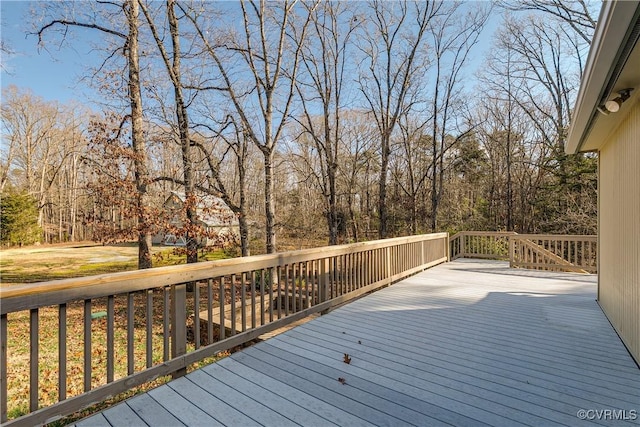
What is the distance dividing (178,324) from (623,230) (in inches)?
173

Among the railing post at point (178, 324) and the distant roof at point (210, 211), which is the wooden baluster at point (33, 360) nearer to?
the railing post at point (178, 324)

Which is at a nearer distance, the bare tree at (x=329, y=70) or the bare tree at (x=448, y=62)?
the bare tree at (x=329, y=70)

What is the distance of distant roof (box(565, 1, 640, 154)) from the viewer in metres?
1.78

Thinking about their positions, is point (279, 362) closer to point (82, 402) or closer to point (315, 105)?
point (82, 402)

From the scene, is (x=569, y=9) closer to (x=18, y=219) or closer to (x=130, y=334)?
(x=130, y=334)

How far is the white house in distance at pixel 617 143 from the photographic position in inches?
78.3

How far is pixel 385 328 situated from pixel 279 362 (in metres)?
1.41

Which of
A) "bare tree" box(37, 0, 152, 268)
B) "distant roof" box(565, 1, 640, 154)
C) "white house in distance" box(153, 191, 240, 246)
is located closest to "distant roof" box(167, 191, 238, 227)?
"white house in distance" box(153, 191, 240, 246)

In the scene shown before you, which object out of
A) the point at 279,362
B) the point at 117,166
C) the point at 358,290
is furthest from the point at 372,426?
the point at 117,166

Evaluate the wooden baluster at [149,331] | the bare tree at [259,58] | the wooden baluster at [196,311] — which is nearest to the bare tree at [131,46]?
the bare tree at [259,58]

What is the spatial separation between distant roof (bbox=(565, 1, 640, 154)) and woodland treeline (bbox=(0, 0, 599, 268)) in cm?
658

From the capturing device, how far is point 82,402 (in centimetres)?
191

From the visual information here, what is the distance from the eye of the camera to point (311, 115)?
48.6 feet

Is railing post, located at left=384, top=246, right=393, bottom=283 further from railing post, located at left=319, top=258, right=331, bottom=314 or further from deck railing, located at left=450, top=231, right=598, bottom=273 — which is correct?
deck railing, located at left=450, top=231, right=598, bottom=273
